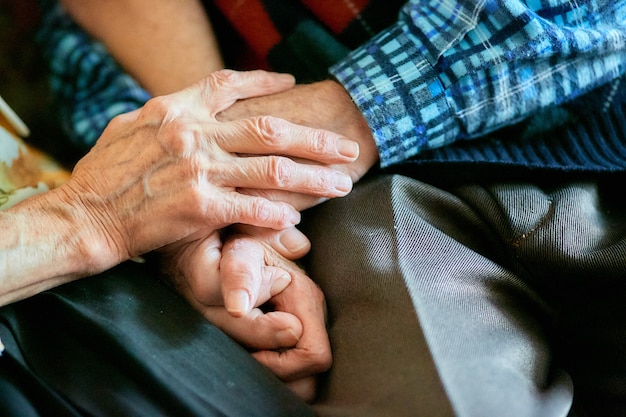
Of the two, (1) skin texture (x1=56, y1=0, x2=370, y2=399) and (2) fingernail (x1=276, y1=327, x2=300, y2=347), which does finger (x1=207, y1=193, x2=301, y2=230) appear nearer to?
(1) skin texture (x1=56, y1=0, x2=370, y2=399)

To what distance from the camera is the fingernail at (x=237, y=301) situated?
612 mm

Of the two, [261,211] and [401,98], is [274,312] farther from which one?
[401,98]

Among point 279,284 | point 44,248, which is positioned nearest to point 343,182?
point 279,284

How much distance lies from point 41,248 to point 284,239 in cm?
30

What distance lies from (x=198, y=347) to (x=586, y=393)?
0.46 metres

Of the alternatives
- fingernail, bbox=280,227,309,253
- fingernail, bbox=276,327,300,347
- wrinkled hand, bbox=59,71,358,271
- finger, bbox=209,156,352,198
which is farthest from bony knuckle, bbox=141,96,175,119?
fingernail, bbox=276,327,300,347

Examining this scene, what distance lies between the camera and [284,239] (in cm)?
74

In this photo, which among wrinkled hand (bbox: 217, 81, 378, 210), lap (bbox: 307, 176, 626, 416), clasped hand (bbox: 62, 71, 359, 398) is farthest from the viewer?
wrinkled hand (bbox: 217, 81, 378, 210)

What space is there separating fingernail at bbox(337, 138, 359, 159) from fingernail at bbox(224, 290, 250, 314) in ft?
0.78

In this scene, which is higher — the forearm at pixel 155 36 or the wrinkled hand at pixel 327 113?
the forearm at pixel 155 36

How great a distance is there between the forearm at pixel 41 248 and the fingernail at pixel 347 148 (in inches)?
13.1

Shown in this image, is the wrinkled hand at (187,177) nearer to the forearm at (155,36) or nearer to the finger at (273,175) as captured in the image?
the finger at (273,175)

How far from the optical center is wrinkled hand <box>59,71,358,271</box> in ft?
2.27

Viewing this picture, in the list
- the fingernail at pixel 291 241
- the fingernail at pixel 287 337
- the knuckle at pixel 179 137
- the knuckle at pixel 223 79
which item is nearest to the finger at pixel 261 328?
the fingernail at pixel 287 337
